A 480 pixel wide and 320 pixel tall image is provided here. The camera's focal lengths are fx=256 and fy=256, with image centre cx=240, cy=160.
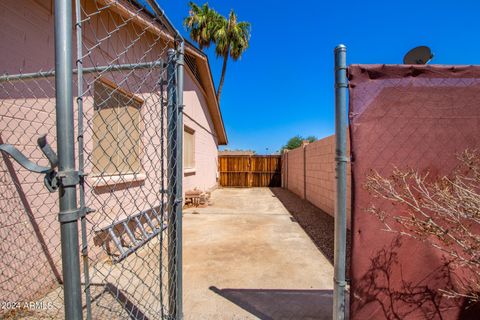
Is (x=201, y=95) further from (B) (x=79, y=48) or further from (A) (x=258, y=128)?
(A) (x=258, y=128)

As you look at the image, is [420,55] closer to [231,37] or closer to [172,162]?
[172,162]

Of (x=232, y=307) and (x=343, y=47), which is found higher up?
(x=343, y=47)

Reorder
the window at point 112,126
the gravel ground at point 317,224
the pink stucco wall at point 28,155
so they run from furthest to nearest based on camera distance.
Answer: the gravel ground at point 317,224 → the window at point 112,126 → the pink stucco wall at point 28,155

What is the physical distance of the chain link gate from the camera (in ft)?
2.91

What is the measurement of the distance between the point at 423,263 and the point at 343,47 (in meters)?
1.50

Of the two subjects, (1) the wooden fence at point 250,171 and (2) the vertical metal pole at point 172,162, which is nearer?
(2) the vertical metal pole at point 172,162

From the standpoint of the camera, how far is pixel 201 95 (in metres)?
9.98

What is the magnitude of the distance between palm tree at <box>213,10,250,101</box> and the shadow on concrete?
48.3 feet

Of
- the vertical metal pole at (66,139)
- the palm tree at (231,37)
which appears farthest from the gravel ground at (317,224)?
the palm tree at (231,37)

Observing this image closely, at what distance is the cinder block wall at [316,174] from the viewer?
614 centimetres

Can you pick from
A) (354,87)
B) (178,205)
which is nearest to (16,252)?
(178,205)

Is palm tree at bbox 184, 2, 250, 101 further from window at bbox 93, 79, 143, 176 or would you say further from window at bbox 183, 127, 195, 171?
window at bbox 93, 79, 143, 176

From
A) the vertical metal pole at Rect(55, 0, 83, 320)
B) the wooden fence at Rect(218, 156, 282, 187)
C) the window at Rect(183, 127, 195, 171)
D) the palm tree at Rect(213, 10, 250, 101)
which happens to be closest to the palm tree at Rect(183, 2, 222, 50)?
the palm tree at Rect(213, 10, 250, 101)

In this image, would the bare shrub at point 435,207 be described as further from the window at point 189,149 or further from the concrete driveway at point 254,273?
the window at point 189,149
